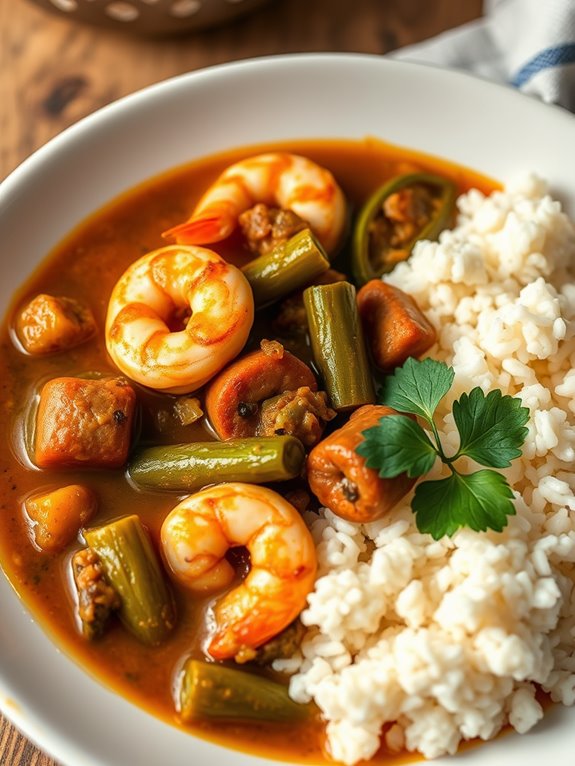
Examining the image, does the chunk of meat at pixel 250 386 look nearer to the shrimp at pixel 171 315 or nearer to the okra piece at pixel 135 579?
the shrimp at pixel 171 315

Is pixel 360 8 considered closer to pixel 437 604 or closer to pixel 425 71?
pixel 425 71

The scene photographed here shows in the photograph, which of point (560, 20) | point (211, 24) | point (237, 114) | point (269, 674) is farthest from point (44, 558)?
point (560, 20)

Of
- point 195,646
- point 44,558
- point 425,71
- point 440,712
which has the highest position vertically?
point 425,71

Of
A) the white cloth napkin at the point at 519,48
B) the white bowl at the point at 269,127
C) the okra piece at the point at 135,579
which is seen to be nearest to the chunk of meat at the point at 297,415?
the okra piece at the point at 135,579

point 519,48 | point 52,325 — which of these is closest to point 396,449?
point 52,325

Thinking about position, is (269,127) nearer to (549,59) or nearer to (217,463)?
(549,59)

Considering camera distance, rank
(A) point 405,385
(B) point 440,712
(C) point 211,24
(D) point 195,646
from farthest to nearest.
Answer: (C) point 211,24 < (A) point 405,385 < (D) point 195,646 < (B) point 440,712
